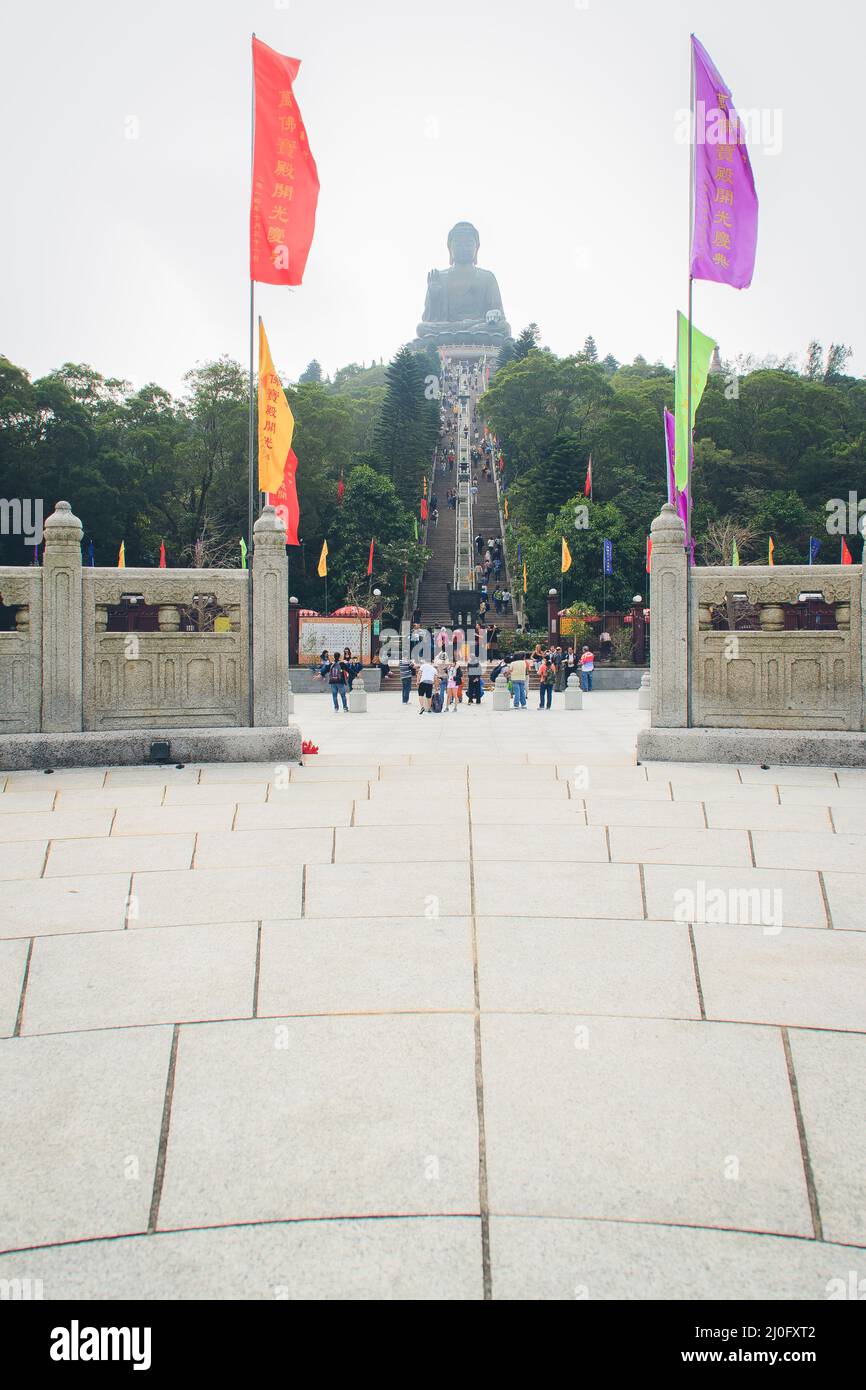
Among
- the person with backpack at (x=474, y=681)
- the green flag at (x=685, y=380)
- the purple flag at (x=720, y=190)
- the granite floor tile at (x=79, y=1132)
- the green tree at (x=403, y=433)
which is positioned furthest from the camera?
the green tree at (x=403, y=433)

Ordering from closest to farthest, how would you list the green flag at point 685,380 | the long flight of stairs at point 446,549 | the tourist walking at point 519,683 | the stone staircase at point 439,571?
the green flag at point 685,380 < the tourist walking at point 519,683 < the long flight of stairs at point 446,549 < the stone staircase at point 439,571

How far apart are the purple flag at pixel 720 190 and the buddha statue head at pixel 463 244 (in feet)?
353

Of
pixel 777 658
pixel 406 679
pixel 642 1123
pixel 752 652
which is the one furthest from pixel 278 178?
pixel 406 679

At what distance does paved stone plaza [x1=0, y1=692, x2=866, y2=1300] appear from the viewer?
296 centimetres

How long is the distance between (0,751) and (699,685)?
258 inches

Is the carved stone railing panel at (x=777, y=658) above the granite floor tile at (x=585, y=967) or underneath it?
above

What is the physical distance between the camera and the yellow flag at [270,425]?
15.6m

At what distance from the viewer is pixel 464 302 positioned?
11256 cm

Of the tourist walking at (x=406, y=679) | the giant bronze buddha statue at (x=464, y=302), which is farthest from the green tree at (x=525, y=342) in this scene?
the tourist walking at (x=406, y=679)

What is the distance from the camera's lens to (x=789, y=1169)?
3.29 m

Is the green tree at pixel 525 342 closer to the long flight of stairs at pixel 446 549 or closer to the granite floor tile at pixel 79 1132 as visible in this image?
the long flight of stairs at pixel 446 549

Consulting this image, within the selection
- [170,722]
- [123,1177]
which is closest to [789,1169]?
[123,1177]

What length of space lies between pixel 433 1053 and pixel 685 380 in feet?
36.7

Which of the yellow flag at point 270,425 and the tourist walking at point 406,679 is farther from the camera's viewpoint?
the tourist walking at point 406,679
